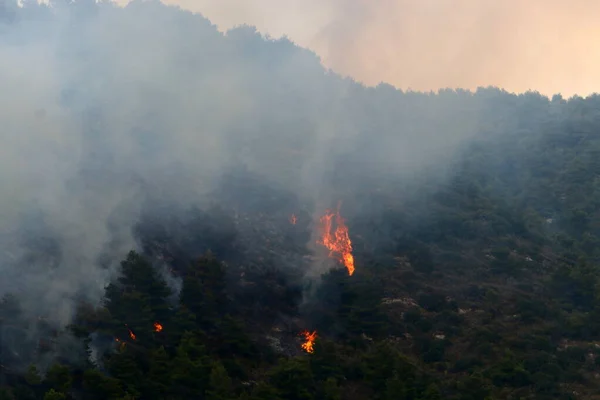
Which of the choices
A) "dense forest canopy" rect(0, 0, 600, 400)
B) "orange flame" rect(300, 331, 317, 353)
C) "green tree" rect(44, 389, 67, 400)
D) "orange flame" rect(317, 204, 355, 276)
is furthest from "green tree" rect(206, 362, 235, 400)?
"orange flame" rect(317, 204, 355, 276)

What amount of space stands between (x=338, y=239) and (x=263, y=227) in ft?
20.0

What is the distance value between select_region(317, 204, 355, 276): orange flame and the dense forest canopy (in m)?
0.27

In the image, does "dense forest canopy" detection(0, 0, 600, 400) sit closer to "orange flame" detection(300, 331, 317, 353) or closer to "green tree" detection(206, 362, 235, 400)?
"green tree" detection(206, 362, 235, 400)

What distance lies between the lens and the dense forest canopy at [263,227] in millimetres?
35500

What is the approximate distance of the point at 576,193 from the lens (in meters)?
61.2

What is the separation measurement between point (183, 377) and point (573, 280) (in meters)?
27.2

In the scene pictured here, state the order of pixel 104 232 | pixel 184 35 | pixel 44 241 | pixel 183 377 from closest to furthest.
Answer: pixel 183 377 < pixel 44 241 < pixel 104 232 < pixel 184 35

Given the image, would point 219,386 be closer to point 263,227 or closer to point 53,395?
point 53,395

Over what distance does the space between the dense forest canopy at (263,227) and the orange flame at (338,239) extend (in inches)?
10.7

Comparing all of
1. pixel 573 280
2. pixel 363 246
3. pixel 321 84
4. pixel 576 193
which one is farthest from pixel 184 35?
pixel 573 280

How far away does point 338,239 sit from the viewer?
5338cm

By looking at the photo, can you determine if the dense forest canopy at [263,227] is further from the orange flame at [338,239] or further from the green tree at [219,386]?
the orange flame at [338,239]

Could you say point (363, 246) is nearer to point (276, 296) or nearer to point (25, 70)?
point (276, 296)

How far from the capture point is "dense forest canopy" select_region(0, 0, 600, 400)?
35500 mm
